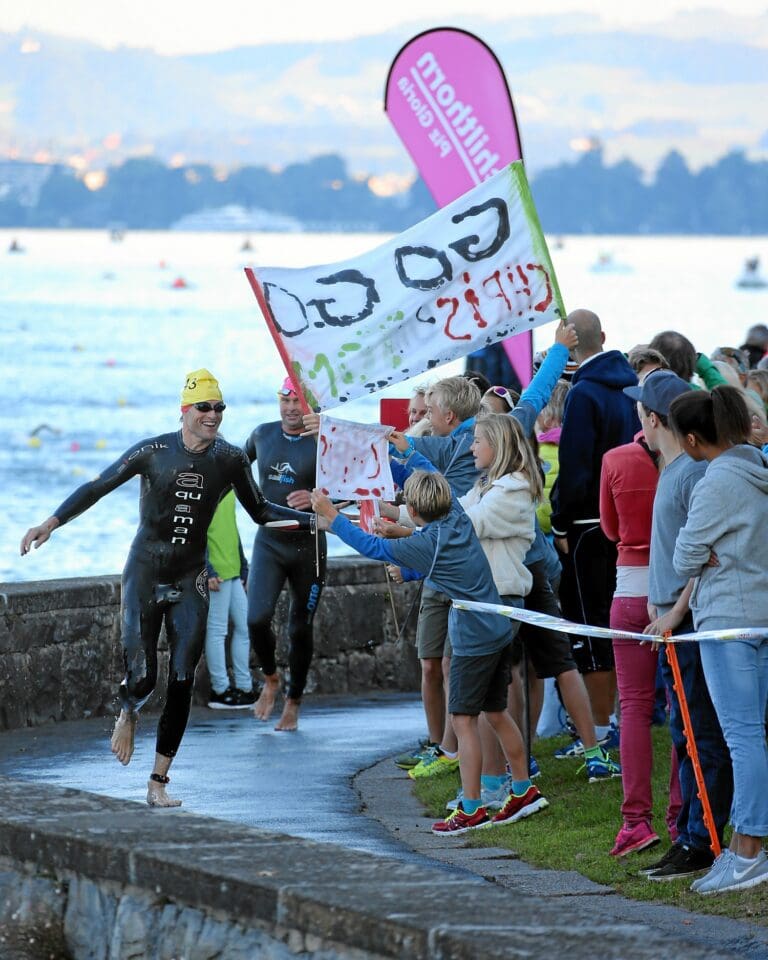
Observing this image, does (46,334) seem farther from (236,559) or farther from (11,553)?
(236,559)

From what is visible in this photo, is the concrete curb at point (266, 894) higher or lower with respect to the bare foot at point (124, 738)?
lower

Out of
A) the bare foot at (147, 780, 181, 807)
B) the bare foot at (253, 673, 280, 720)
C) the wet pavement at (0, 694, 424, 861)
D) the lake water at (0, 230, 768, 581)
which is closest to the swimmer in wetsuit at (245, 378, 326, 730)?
the bare foot at (253, 673, 280, 720)

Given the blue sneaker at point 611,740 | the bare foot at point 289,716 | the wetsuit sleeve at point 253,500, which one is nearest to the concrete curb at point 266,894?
the wetsuit sleeve at point 253,500

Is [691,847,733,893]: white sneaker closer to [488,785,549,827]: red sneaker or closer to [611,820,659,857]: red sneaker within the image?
[611,820,659,857]: red sneaker

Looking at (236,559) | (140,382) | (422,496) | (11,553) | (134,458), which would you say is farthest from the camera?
(140,382)

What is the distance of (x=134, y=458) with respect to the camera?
7848mm

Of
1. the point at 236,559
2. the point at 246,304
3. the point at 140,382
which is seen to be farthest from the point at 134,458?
the point at 246,304

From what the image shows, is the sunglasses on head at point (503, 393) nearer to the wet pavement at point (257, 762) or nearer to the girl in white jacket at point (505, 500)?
the girl in white jacket at point (505, 500)

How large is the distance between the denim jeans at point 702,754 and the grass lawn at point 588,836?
254 mm

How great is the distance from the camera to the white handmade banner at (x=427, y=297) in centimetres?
780

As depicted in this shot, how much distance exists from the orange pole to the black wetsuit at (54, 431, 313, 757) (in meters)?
2.20

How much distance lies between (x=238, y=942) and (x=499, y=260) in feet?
14.0

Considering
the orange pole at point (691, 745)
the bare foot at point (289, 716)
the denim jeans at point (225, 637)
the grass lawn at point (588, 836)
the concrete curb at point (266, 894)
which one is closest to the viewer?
the concrete curb at point (266, 894)

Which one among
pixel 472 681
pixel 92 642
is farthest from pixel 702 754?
pixel 92 642
